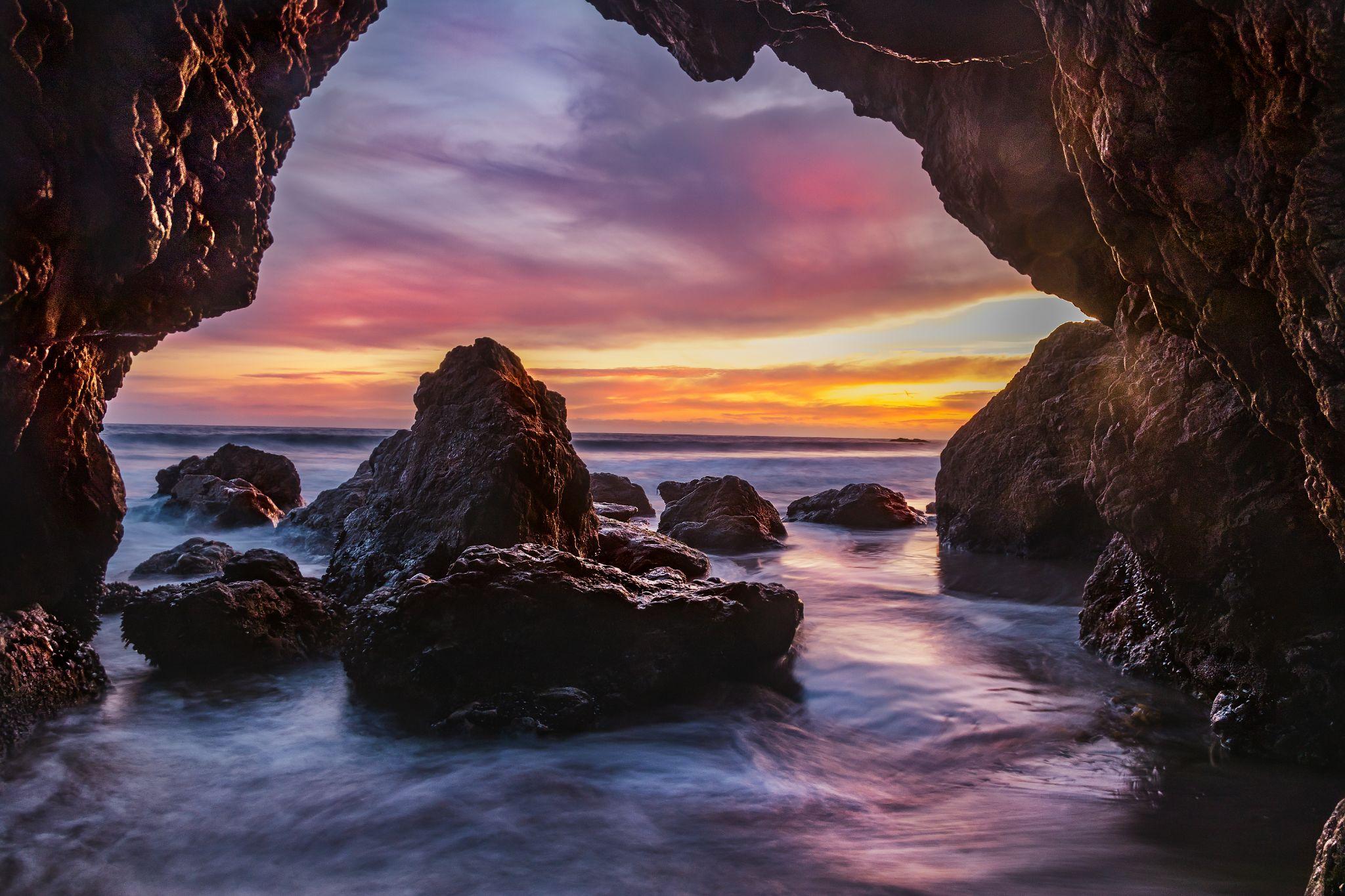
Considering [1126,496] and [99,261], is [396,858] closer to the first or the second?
[99,261]

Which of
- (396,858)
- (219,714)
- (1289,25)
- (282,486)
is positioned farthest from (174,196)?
(282,486)

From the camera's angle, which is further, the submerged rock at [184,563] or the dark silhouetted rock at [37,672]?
the submerged rock at [184,563]

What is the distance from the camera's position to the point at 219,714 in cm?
468

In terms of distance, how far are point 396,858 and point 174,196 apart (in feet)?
10.6

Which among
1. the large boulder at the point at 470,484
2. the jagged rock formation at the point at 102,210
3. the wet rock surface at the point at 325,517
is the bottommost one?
the wet rock surface at the point at 325,517

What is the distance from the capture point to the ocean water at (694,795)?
10.1ft

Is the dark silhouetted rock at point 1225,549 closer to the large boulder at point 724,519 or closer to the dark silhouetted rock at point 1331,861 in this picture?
the dark silhouetted rock at point 1331,861

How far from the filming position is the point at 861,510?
13.8 meters

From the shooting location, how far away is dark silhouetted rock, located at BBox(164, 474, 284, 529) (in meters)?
12.3

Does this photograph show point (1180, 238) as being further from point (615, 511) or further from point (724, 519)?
point (615, 511)

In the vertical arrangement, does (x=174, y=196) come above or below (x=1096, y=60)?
below

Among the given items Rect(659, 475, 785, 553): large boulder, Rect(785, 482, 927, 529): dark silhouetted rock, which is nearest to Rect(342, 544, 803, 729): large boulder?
Rect(659, 475, 785, 553): large boulder

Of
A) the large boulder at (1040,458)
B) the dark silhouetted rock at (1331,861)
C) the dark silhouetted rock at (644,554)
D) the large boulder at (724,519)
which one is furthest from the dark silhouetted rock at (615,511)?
the dark silhouetted rock at (1331,861)

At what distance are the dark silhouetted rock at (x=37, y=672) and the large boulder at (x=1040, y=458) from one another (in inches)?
328
